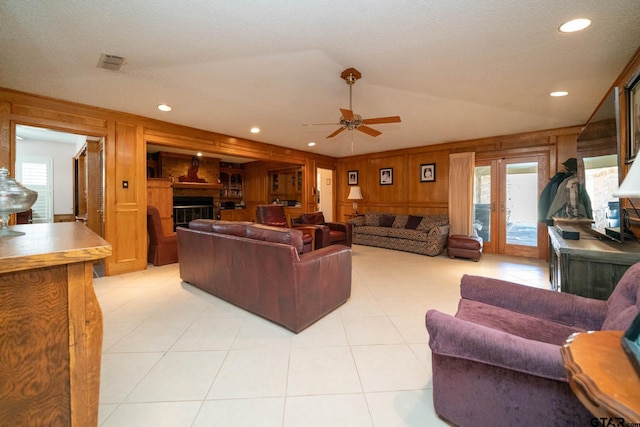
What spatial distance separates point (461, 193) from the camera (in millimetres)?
5629

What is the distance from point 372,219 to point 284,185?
3334mm

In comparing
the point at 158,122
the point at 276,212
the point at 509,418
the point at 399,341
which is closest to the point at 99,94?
the point at 158,122

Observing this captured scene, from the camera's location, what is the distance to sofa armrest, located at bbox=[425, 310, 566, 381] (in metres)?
0.97

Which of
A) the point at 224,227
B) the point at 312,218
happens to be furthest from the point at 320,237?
the point at 224,227

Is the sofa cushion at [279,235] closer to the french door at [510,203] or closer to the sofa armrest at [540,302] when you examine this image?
the sofa armrest at [540,302]

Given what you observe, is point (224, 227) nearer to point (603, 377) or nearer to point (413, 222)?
point (603, 377)

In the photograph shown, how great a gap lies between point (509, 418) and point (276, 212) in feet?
16.1

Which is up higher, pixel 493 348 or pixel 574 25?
pixel 574 25

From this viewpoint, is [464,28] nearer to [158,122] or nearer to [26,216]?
[158,122]

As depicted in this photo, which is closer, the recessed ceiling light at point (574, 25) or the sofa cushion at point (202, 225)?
the recessed ceiling light at point (574, 25)

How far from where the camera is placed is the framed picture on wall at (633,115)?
1847 millimetres

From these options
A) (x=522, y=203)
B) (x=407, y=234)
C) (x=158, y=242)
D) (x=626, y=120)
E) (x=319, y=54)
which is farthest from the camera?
(x=407, y=234)

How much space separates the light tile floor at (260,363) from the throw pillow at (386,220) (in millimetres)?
3283

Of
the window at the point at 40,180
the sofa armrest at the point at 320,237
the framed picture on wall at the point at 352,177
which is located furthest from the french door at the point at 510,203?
the window at the point at 40,180
